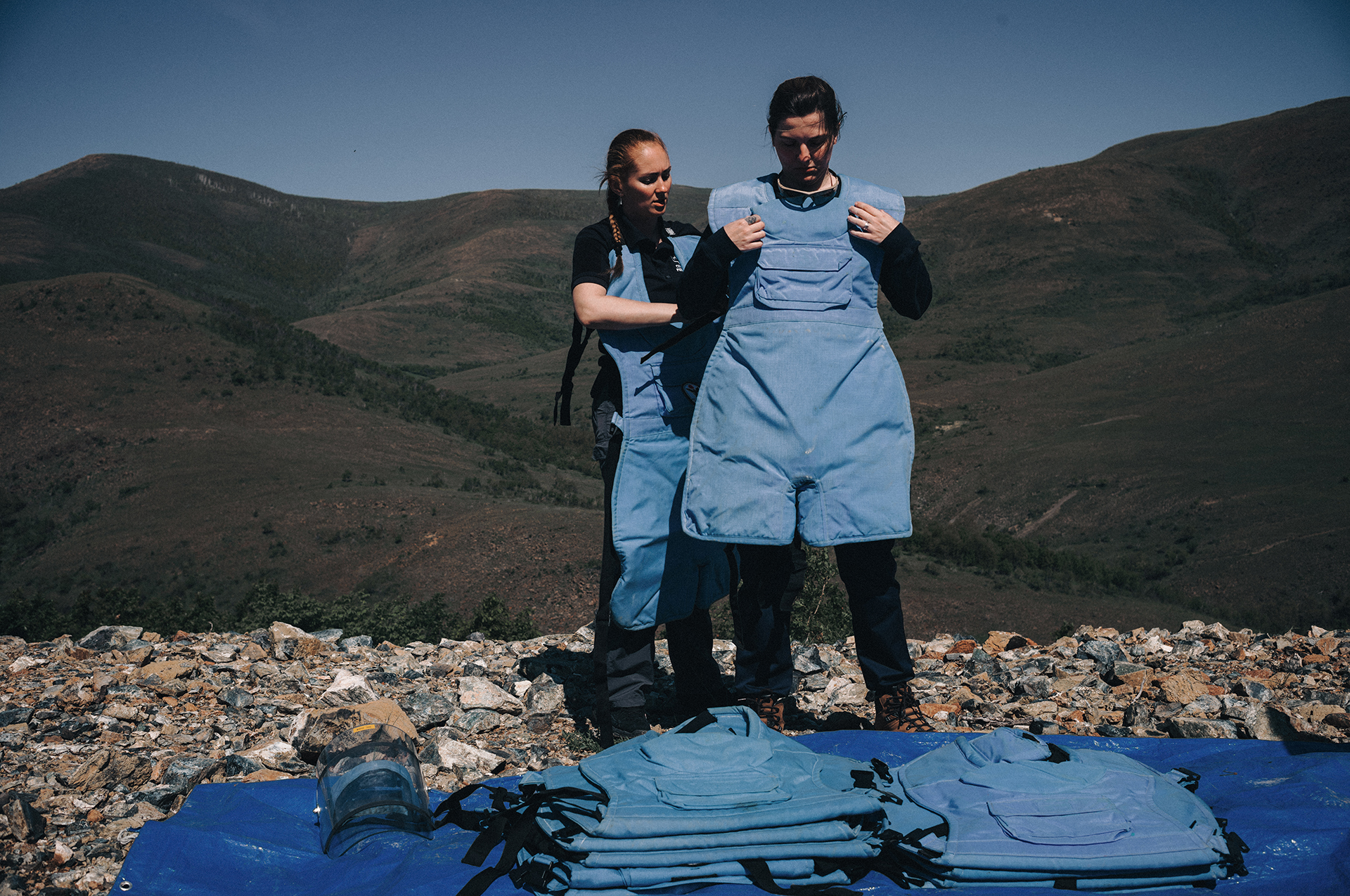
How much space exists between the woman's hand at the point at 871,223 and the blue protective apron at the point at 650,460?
67 cm

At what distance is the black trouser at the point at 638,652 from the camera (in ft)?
10.7

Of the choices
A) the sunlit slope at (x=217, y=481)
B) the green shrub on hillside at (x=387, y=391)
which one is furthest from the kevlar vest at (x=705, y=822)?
the green shrub on hillside at (x=387, y=391)

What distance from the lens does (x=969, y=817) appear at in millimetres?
2043

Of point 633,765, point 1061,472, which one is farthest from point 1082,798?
point 1061,472

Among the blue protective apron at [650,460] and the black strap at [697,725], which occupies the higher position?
the blue protective apron at [650,460]

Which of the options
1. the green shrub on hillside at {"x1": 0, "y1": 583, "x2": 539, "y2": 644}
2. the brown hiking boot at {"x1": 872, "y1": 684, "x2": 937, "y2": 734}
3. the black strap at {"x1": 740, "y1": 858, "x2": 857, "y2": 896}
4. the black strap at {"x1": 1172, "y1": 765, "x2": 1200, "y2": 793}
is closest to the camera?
the black strap at {"x1": 740, "y1": 858, "x2": 857, "y2": 896}

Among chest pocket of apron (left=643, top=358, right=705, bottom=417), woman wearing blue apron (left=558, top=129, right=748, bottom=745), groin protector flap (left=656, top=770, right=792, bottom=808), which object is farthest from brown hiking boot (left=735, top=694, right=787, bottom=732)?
chest pocket of apron (left=643, top=358, right=705, bottom=417)

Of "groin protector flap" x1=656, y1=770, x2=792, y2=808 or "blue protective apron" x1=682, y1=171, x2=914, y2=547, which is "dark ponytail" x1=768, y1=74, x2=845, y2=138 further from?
"groin protector flap" x1=656, y1=770, x2=792, y2=808

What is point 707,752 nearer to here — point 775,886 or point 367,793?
point 775,886

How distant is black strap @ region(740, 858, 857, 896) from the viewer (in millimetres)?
1862

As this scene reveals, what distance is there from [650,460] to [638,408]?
18cm

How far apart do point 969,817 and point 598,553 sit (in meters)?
11.8

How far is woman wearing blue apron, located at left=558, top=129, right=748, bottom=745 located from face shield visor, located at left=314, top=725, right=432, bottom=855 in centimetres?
86

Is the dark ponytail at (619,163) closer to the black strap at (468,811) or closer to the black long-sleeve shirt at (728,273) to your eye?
the black long-sleeve shirt at (728,273)
